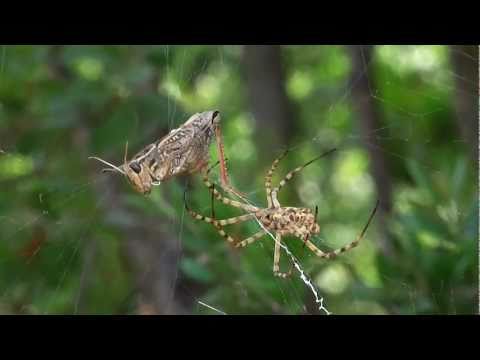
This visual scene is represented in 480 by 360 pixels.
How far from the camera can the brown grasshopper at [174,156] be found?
7.76 feet

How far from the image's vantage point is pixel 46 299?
415cm

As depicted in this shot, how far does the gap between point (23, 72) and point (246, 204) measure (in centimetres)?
202

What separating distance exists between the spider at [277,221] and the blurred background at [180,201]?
0.09 metres

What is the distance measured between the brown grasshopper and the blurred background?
10.7 inches

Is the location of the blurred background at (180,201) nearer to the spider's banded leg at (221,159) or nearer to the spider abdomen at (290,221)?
the spider's banded leg at (221,159)

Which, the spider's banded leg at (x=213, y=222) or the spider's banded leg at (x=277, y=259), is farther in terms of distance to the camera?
the spider's banded leg at (x=277, y=259)

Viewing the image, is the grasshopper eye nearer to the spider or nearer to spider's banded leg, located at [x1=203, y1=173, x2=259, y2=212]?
the spider

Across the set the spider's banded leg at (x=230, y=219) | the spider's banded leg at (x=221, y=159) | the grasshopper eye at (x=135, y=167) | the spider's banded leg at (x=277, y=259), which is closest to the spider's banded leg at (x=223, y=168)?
the spider's banded leg at (x=221, y=159)

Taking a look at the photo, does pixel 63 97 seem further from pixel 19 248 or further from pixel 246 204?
pixel 246 204

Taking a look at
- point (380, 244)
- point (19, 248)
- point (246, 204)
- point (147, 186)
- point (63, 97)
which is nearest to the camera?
point (147, 186)

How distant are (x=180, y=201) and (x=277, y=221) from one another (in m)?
0.59

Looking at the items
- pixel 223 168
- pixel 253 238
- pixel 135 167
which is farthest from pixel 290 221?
pixel 135 167

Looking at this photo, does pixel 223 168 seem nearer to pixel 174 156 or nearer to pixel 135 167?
pixel 174 156

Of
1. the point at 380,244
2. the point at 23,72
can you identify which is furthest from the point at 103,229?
the point at 380,244
